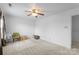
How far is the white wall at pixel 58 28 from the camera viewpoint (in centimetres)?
226

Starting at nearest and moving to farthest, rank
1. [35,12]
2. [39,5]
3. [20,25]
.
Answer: [39,5]
[35,12]
[20,25]

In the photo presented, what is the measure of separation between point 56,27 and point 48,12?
41 cm

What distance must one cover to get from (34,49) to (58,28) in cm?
76

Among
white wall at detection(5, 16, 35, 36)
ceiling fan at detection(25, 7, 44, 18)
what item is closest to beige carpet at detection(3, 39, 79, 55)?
white wall at detection(5, 16, 35, 36)

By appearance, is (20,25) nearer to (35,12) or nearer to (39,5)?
(35,12)

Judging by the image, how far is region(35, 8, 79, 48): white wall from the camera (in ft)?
7.41

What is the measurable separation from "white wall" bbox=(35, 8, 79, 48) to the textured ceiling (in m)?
0.13

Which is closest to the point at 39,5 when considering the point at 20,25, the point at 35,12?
the point at 35,12

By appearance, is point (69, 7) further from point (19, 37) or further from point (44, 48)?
point (19, 37)

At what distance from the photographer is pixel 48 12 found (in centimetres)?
221

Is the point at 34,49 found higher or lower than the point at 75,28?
lower

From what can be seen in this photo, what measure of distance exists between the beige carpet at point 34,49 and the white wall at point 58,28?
0.13m

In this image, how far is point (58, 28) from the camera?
2291 mm
